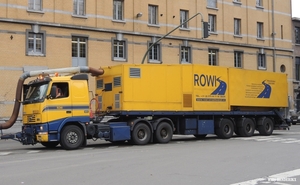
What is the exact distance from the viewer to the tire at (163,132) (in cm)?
1941

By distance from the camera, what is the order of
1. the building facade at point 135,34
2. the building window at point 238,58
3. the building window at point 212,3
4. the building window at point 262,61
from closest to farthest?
the building facade at point 135,34, the building window at point 212,3, the building window at point 238,58, the building window at point 262,61

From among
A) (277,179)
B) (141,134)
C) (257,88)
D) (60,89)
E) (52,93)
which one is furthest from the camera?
(257,88)

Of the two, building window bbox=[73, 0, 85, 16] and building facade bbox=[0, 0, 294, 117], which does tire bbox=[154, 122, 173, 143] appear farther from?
building window bbox=[73, 0, 85, 16]

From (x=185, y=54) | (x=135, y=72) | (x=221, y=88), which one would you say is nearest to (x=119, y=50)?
(x=185, y=54)

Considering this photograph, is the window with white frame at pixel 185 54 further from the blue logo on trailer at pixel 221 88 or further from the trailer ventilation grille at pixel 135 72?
the trailer ventilation grille at pixel 135 72

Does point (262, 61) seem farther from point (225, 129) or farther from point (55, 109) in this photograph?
point (55, 109)

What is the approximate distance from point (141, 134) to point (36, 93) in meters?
4.92

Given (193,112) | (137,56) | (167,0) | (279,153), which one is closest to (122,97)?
(193,112)

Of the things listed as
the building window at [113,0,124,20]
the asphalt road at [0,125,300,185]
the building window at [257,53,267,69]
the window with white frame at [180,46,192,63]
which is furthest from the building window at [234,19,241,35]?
the asphalt road at [0,125,300,185]

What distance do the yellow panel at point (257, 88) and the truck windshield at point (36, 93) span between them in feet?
32.8

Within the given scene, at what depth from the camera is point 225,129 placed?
73.6ft

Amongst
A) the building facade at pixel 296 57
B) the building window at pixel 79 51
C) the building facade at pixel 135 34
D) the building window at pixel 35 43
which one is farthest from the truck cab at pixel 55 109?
the building facade at pixel 296 57

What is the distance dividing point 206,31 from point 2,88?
1407 centimetres

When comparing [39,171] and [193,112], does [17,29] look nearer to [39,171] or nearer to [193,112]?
[193,112]
